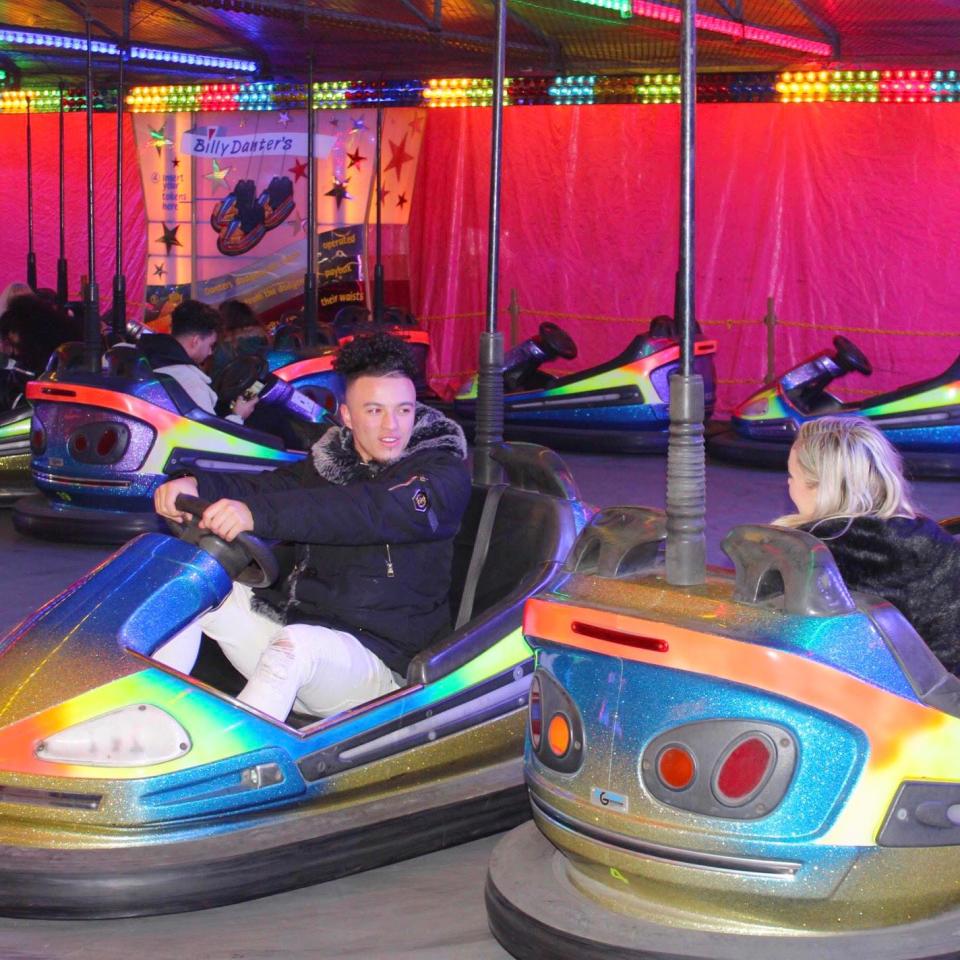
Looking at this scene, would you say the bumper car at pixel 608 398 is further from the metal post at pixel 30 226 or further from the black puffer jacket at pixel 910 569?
the black puffer jacket at pixel 910 569

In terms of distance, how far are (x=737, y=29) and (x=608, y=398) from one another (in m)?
1.52

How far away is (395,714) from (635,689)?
51cm

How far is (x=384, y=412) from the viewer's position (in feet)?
6.59

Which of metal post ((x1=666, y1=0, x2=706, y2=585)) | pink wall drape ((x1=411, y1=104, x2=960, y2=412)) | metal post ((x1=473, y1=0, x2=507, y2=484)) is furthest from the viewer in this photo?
pink wall drape ((x1=411, y1=104, x2=960, y2=412))

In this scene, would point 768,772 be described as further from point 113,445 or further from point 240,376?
point 240,376

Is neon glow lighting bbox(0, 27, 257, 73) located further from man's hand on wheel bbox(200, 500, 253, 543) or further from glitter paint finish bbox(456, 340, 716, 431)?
man's hand on wheel bbox(200, 500, 253, 543)

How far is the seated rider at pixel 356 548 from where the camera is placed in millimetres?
1872

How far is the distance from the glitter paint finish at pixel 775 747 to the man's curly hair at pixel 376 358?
25.8 inches

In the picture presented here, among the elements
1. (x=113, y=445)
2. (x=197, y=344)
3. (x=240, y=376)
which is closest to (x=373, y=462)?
(x=113, y=445)

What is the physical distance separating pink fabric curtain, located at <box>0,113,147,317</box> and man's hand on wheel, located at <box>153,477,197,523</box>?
671 cm

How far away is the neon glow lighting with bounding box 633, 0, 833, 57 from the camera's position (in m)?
5.56

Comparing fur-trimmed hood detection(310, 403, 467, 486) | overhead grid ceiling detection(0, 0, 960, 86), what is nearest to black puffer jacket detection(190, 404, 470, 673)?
fur-trimmed hood detection(310, 403, 467, 486)

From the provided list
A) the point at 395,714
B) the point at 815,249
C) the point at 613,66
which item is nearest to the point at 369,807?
the point at 395,714

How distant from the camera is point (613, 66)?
695 centimetres
